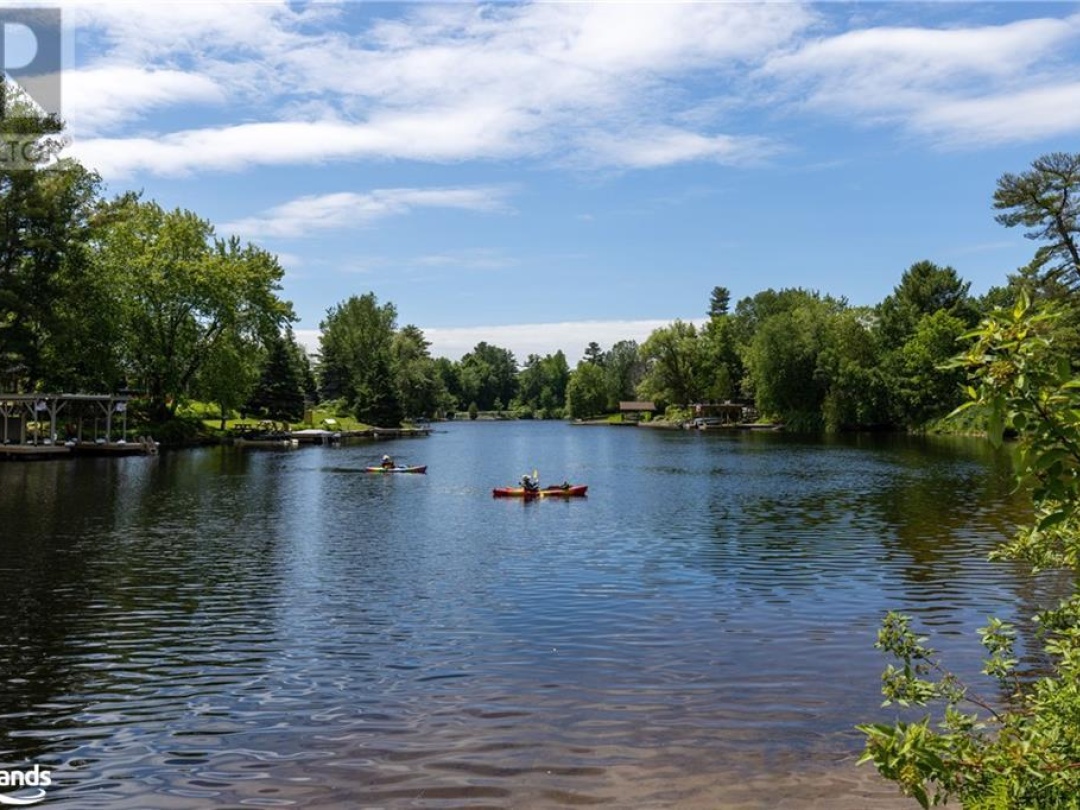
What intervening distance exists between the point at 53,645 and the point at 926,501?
32.8m

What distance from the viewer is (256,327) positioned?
275 feet

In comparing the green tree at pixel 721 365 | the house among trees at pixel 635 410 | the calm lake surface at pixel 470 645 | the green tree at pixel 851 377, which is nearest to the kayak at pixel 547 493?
the calm lake surface at pixel 470 645

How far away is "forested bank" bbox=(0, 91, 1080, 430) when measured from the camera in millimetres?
59750

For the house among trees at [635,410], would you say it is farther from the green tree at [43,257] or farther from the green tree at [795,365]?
Result: the green tree at [43,257]

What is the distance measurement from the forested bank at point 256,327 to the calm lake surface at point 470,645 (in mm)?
6220

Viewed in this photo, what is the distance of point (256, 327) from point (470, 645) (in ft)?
245

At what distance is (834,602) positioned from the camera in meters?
18.3

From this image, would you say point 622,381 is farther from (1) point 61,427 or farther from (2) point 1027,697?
(2) point 1027,697

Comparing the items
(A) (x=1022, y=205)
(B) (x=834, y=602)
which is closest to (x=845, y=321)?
(A) (x=1022, y=205)

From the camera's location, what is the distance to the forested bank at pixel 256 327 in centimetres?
5975

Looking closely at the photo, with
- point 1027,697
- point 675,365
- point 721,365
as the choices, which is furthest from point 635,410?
point 1027,697

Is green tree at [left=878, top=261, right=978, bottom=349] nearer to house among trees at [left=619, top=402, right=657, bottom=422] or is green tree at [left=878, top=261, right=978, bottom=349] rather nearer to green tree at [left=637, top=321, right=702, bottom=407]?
green tree at [left=637, top=321, right=702, bottom=407]

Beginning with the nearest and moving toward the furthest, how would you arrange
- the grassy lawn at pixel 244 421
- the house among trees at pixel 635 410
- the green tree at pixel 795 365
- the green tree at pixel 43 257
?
1. the green tree at pixel 43 257
2. the grassy lawn at pixel 244 421
3. the green tree at pixel 795 365
4. the house among trees at pixel 635 410

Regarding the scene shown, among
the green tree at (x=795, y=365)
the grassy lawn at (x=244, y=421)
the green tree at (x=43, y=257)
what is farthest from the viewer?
the green tree at (x=795, y=365)
